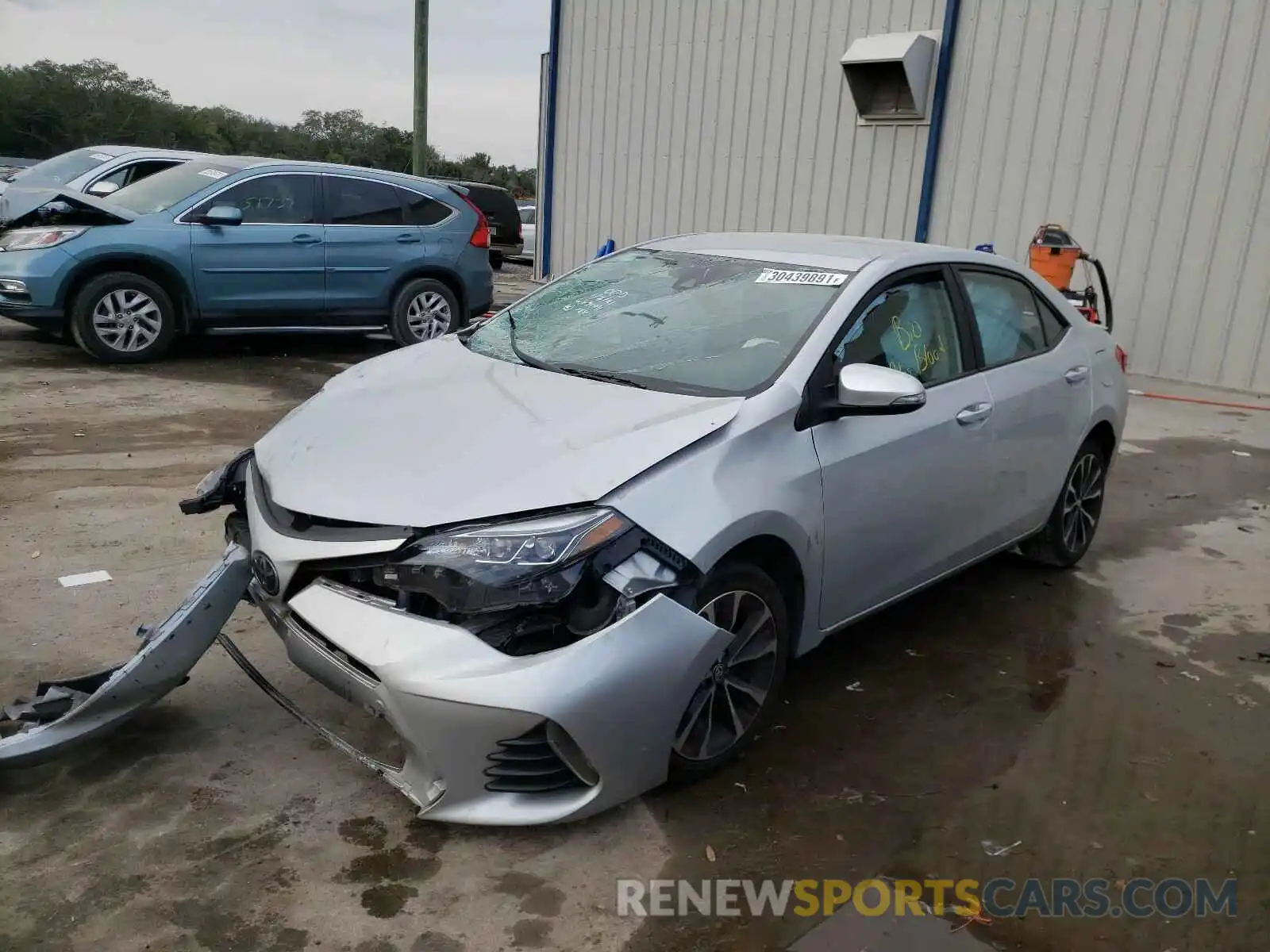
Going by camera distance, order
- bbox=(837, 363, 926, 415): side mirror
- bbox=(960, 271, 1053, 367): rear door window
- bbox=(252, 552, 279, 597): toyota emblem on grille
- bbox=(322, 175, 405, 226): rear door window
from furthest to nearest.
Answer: bbox=(322, 175, 405, 226): rear door window < bbox=(960, 271, 1053, 367): rear door window < bbox=(837, 363, 926, 415): side mirror < bbox=(252, 552, 279, 597): toyota emblem on grille

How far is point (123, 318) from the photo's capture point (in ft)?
28.7

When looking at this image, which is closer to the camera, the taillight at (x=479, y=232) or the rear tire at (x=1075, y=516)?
the rear tire at (x=1075, y=516)

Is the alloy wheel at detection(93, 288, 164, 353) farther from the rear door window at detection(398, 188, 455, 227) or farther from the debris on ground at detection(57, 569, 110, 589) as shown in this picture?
the debris on ground at detection(57, 569, 110, 589)

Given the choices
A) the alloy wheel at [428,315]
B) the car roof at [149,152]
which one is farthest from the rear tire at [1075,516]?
the car roof at [149,152]

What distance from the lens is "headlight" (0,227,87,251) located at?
835cm

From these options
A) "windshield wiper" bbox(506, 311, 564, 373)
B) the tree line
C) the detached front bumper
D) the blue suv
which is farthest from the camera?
the tree line

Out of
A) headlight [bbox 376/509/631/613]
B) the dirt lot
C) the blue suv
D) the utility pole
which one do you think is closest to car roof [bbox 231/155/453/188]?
the blue suv

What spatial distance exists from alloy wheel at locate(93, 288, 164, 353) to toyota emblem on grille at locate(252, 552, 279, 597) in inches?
262

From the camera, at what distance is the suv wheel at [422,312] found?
10.1 meters

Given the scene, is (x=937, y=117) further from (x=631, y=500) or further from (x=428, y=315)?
(x=631, y=500)

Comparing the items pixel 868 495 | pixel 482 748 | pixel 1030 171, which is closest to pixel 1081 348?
pixel 868 495

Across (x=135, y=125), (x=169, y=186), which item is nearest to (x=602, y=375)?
(x=169, y=186)

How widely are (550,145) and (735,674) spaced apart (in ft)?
49.3

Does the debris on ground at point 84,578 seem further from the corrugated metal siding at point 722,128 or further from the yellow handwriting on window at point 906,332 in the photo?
the corrugated metal siding at point 722,128
